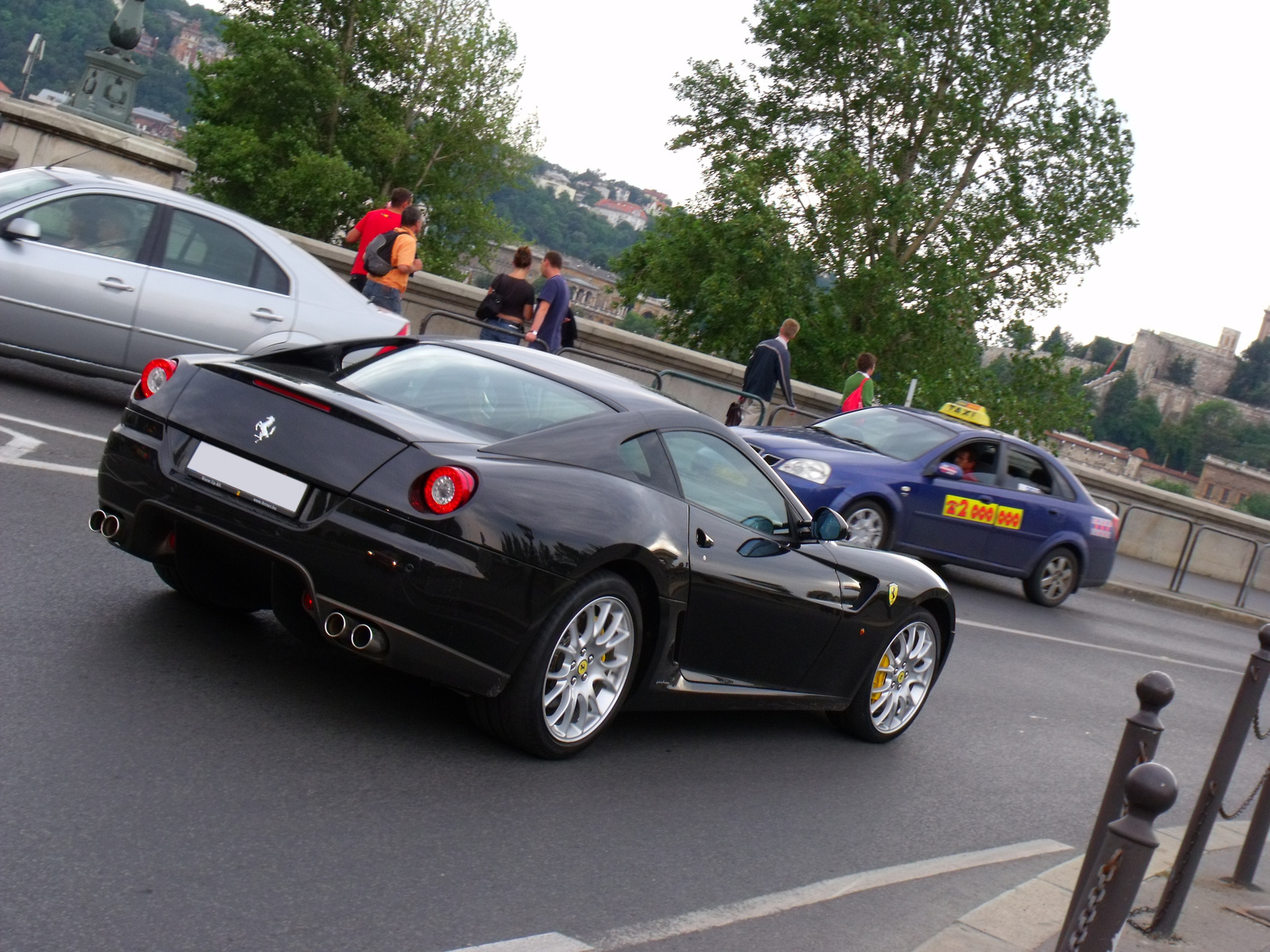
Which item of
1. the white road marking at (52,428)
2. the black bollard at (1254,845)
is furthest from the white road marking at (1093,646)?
the white road marking at (52,428)

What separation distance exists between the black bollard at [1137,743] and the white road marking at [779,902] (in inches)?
36.6

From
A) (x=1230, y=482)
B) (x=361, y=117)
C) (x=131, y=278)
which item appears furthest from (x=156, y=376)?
(x=1230, y=482)

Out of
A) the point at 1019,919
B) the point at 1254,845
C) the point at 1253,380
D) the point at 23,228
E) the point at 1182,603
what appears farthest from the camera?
the point at 1253,380

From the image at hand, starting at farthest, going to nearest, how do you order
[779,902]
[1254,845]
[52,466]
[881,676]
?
[52,466], [881,676], [1254,845], [779,902]

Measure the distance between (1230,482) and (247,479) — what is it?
6584 inches

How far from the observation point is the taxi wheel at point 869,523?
1302 cm

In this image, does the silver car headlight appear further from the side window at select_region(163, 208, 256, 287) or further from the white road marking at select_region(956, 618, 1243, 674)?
the side window at select_region(163, 208, 256, 287)

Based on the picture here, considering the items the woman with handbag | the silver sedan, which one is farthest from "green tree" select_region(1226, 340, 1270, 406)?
the silver sedan

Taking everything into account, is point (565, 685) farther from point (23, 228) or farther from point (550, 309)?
point (550, 309)

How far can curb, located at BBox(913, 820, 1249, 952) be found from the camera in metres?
4.54

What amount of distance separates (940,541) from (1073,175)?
27688 millimetres

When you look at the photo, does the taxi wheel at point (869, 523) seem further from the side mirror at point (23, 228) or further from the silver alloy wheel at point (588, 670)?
the silver alloy wheel at point (588, 670)

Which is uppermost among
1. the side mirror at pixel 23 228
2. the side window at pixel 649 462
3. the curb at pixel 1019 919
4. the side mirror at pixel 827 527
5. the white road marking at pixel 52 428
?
the side window at pixel 649 462

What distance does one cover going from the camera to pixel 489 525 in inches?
192
